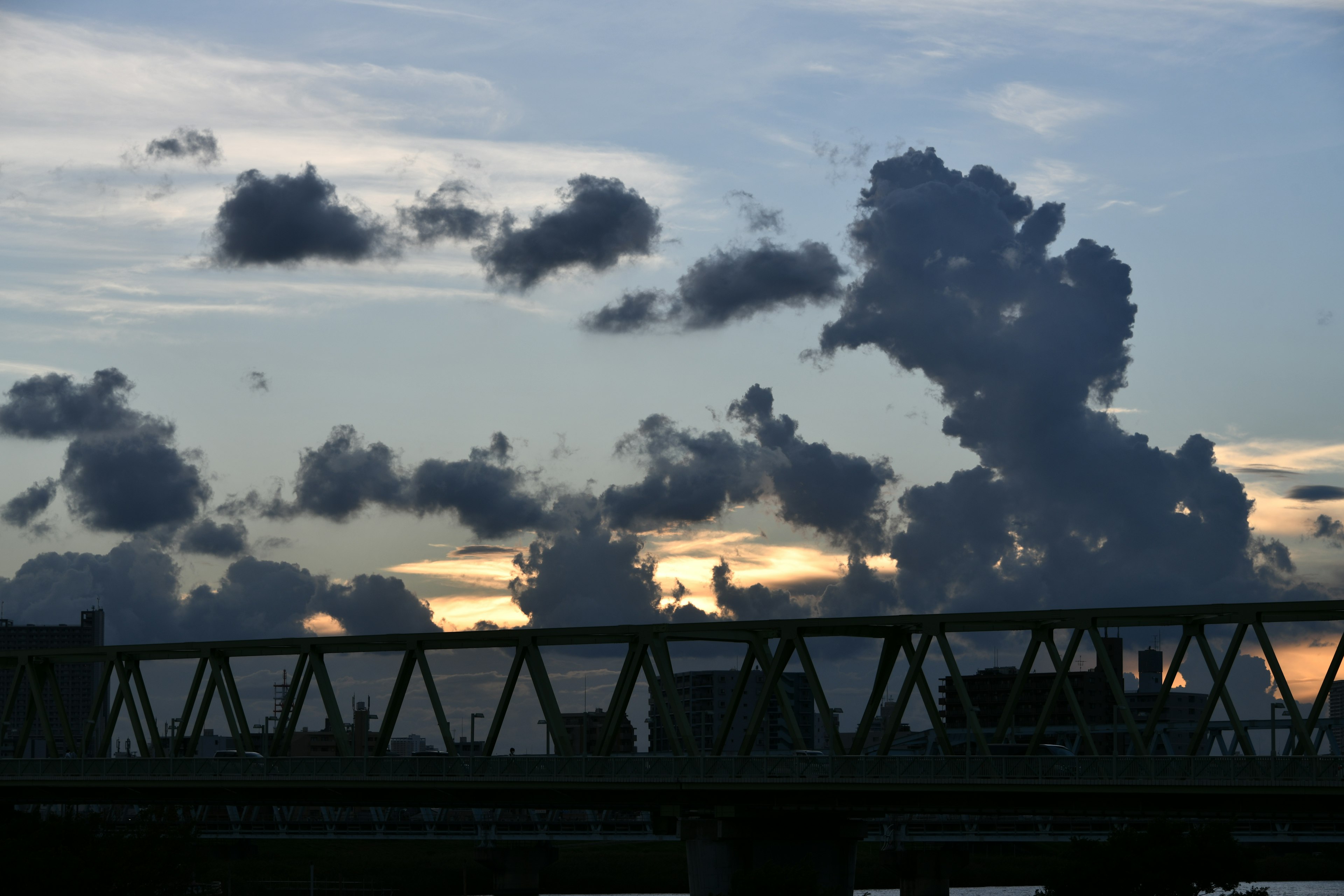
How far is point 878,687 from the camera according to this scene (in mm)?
76438

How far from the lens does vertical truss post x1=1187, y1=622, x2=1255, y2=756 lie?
67.2 m

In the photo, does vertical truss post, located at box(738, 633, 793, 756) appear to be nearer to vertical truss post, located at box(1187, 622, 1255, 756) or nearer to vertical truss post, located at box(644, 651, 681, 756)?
vertical truss post, located at box(644, 651, 681, 756)

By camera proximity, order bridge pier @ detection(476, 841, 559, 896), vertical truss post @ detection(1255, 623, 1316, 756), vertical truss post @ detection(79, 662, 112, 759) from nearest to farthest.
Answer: vertical truss post @ detection(1255, 623, 1316, 756)
vertical truss post @ detection(79, 662, 112, 759)
bridge pier @ detection(476, 841, 559, 896)

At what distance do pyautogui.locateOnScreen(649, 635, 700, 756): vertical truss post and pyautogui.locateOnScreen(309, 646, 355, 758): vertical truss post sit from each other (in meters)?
18.0

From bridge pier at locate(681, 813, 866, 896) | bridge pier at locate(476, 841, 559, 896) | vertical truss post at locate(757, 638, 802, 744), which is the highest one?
vertical truss post at locate(757, 638, 802, 744)

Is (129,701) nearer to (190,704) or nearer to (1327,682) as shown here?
(190,704)

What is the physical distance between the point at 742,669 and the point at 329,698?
23380 millimetres

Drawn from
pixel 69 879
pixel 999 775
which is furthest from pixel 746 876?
pixel 69 879

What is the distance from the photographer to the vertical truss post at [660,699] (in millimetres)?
77250

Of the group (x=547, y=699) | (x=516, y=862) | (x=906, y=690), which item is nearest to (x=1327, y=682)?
(x=906, y=690)

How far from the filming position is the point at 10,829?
288 ft

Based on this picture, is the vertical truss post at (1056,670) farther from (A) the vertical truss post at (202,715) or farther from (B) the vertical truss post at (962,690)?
(A) the vertical truss post at (202,715)

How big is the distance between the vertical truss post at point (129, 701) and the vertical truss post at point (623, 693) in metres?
28.8

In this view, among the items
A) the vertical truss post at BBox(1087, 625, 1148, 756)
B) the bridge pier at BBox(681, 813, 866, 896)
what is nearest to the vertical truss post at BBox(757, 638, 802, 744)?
the bridge pier at BBox(681, 813, 866, 896)
